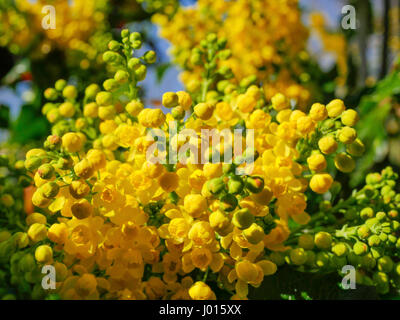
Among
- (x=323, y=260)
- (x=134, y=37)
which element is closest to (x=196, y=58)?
(x=134, y=37)

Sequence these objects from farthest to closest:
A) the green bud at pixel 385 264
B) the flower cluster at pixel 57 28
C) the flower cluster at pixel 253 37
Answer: the flower cluster at pixel 57 28
the flower cluster at pixel 253 37
the green bud at pixel 385 264

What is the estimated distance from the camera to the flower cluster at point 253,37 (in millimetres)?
935

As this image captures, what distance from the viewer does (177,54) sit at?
981mm

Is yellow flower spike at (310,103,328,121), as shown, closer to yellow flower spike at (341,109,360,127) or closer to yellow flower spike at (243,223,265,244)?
yellow flower spike at (341,109,360,127)

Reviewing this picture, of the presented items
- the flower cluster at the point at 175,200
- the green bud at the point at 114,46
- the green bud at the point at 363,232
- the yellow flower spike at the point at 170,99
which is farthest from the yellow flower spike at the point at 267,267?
the green bud at the point at 114,46

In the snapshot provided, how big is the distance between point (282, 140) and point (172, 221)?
0.51ft

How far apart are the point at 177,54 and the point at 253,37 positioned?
0.60ft

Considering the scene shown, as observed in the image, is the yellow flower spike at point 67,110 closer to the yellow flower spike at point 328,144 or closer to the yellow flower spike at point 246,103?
the yellow flower spike at point 246,103

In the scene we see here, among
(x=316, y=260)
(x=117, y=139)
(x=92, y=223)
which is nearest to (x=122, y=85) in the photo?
(x=117, y=139)

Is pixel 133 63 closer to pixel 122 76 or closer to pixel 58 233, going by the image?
pixel 122 76

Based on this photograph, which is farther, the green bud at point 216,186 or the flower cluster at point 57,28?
the flower cluster at point 57,28

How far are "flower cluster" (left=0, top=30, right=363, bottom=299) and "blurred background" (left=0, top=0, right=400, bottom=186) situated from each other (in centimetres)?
24

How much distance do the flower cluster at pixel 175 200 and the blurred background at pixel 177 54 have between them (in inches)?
9.5

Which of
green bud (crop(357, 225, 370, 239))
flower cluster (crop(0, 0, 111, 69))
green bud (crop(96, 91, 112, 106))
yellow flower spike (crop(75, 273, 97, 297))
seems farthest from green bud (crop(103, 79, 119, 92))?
flower cluster (crop(0, 0, 111, 69))
